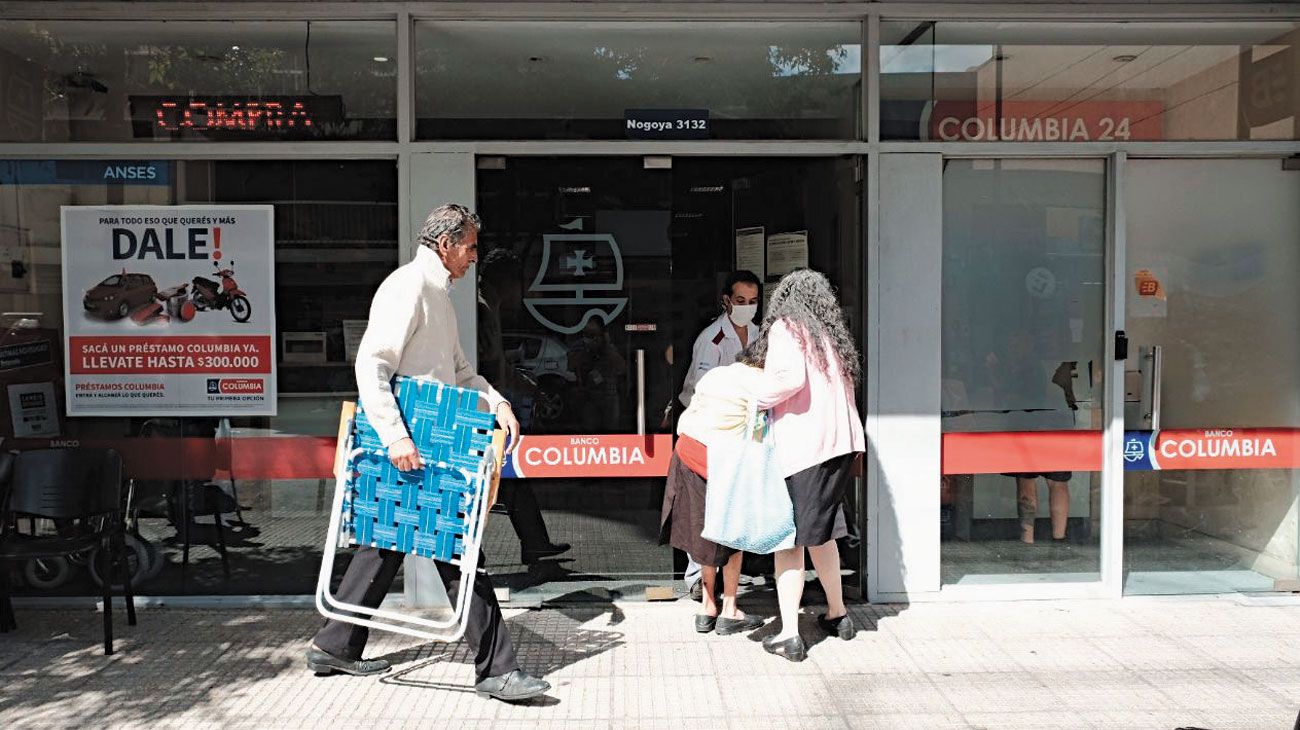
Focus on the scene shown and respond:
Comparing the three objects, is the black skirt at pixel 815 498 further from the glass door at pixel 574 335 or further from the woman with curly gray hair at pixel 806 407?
the glass door at pixel 574 335

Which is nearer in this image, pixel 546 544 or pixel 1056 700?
pixel 1056 700

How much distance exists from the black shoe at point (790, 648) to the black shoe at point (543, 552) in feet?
4.74

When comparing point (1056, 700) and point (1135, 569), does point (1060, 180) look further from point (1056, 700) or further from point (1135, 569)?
point (1056, 700)

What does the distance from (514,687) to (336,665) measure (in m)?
0.85

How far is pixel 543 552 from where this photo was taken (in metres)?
6.08

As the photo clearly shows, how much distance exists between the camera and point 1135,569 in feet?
20.6

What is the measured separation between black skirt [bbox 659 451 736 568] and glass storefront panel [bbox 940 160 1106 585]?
1.49 m

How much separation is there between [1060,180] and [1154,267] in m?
0.74

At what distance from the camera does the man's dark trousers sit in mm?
4551

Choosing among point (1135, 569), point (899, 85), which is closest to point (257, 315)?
point (899, 85)

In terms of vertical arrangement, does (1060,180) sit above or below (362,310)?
above

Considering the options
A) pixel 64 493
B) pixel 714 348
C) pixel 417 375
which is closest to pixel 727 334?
pixel 714 348

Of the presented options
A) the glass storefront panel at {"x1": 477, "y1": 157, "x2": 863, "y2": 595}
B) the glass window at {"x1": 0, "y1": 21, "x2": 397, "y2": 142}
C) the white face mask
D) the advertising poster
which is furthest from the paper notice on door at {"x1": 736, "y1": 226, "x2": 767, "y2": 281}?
the advertising poster

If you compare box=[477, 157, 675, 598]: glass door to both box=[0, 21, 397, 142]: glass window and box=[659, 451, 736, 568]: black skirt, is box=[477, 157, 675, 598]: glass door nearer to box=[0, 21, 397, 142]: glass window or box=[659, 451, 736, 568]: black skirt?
box=[659, 451, 736, 568]: black skirt
